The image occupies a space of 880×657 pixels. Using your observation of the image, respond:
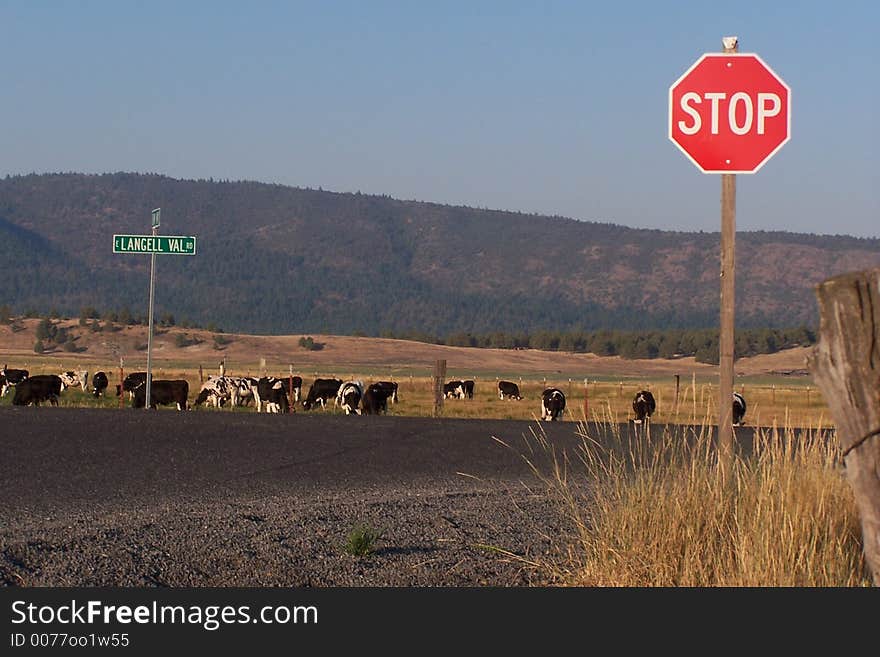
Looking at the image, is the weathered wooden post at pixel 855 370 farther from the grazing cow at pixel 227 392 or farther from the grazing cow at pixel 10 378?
the grazing cow at pixel 10 378

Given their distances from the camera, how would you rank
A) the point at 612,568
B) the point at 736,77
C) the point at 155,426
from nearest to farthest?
the point at 612,568, the point at 736,77, the point at 155,426

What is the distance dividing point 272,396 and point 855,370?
29.9m

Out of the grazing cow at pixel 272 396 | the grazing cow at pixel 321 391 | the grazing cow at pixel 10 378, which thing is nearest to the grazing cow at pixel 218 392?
the grazing cow at pixel 272 396

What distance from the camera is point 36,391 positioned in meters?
32.3

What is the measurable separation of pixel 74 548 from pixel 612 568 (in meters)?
4.02

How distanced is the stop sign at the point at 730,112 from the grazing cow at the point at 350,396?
25.6m

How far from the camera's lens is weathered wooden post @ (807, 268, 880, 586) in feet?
18.5

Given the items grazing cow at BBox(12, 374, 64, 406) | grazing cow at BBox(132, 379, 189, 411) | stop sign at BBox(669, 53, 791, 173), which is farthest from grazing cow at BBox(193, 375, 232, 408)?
stop sign at BBox(669, 53, 791, 173)

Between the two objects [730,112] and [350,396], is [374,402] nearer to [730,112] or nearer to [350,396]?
[350,396]

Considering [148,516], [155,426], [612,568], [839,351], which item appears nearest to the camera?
[839,351]

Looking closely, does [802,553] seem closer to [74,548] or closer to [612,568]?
[612,568]

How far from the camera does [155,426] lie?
806 inches

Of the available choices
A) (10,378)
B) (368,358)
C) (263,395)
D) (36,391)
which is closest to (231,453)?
(36,391)

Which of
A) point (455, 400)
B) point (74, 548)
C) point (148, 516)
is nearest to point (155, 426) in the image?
point (148, 516)
